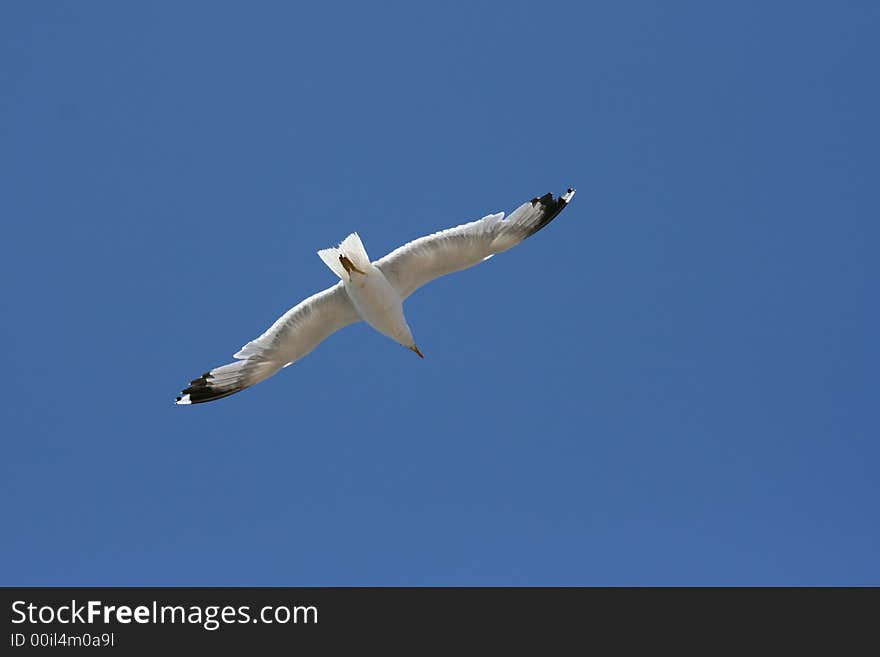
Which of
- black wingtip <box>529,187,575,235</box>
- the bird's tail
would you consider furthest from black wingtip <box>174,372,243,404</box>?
black wingtip <box>529,187,575,235</box>

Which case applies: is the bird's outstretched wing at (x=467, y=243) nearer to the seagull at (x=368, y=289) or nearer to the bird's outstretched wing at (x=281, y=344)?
the seagull at (x=368, y=289)

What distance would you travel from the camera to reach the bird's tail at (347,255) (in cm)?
1277

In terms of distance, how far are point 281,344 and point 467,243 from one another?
3.11m

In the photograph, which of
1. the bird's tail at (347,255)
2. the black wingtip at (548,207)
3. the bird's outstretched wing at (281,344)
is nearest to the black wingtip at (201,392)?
the bird's outstretched wing at (281,344)

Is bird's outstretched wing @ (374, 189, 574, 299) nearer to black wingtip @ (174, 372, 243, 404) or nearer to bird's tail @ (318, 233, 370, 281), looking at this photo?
bird's tail @ (318, 233, 370, 281)

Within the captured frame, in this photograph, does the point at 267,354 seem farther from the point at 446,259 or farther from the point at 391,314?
the point at 446,259

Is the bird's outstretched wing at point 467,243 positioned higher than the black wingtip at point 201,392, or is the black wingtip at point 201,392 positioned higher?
the bird's outstretched wing at point 467,243
